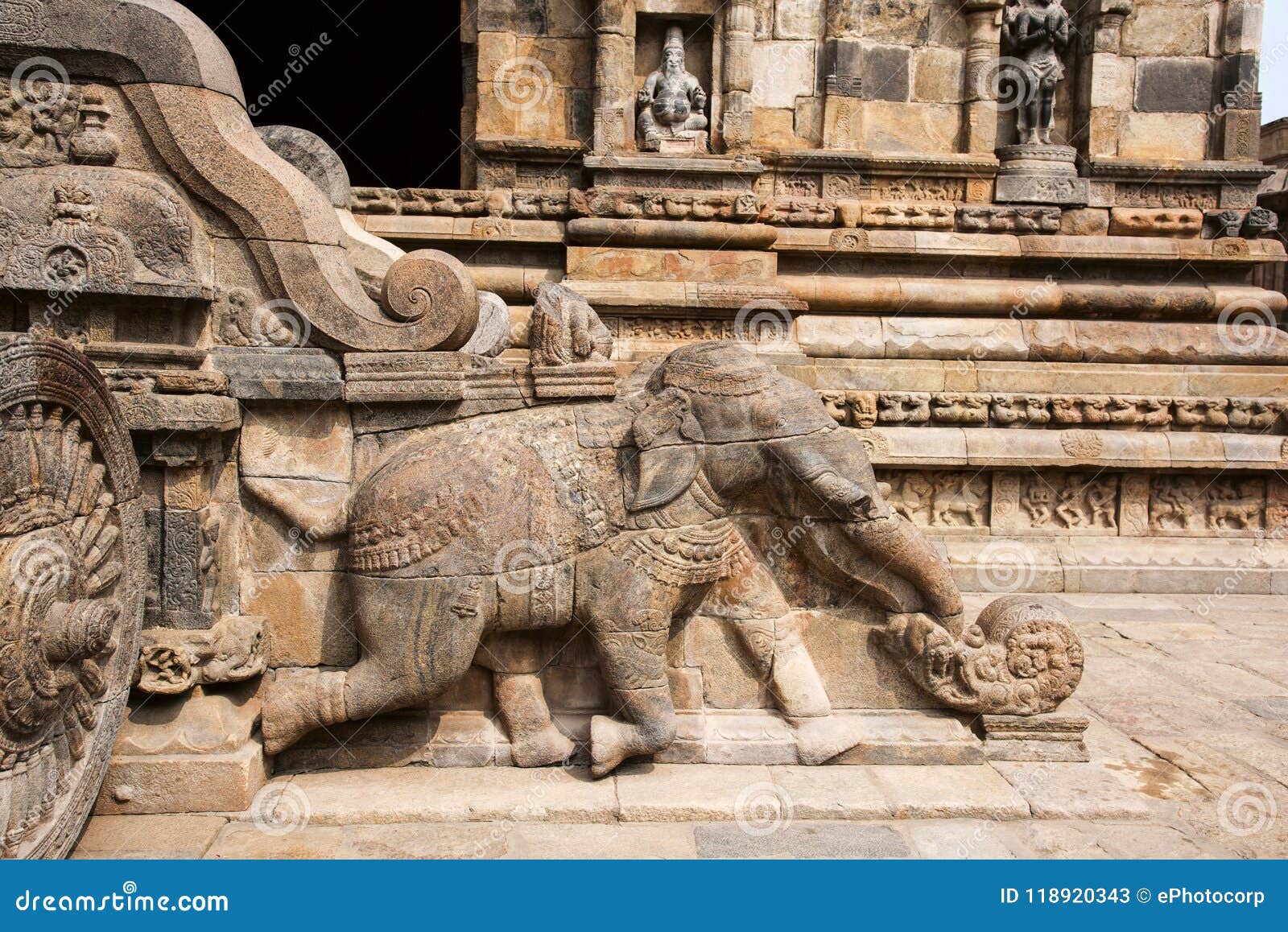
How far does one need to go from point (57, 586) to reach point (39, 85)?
71.9 inches

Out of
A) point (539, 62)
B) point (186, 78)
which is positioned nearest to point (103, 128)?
point (186, 78)

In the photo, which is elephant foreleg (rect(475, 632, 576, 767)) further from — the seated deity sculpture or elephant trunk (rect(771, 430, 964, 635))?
the seated deity sculpture

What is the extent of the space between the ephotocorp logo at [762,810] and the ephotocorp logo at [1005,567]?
4027mm

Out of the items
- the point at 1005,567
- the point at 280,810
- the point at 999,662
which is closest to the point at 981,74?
the point at 1005,567

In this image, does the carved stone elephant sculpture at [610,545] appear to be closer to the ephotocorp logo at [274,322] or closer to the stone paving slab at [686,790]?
the stone paving slab at [686,790]

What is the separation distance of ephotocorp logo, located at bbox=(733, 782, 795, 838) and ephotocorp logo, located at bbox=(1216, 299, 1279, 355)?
6746 millimetres

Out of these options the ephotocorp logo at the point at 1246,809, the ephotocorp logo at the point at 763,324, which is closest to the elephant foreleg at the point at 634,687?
the ephotocorp logo at the point at 1246,809

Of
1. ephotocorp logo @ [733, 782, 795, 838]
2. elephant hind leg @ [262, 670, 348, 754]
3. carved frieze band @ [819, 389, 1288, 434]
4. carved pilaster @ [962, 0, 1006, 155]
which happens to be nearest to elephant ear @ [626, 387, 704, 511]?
ephotocorp logo @ [733, 782, 795, 838]

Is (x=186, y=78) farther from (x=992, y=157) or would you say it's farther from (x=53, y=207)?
(x=992, y=157)

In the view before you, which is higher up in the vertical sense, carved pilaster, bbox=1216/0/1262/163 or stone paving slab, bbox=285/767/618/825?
carved pilaster, bbox=1216/0/1262/163

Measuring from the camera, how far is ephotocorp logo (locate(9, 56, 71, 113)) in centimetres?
369

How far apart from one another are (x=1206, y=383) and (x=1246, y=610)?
2.09 m

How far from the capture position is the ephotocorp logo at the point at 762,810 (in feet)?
11.8

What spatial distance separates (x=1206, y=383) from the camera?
838cm
